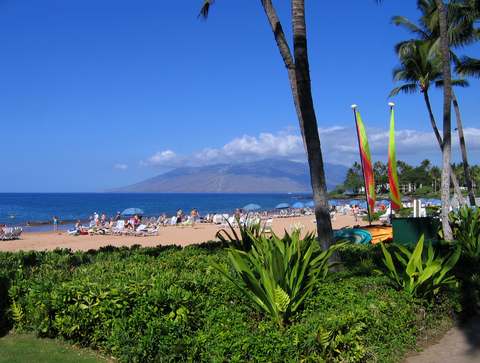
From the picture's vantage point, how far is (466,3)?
16500 millimetres

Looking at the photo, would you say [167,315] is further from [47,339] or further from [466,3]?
[466,3]

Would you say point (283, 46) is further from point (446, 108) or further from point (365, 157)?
point (365, 157)

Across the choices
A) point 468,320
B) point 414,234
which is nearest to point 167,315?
point 468,320

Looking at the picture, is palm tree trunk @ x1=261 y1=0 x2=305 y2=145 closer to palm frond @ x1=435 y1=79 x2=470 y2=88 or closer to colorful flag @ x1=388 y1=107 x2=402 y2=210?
colorful flag @ x1=388 y1=107 x2=402 y2=210

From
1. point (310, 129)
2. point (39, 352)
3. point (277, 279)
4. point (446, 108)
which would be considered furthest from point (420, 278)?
point (446, 108)

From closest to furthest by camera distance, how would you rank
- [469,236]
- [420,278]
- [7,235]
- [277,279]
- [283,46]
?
[277,279]
[420,278]
[469,236]
[283,46]
[7,235]

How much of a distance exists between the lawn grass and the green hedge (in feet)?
0.34

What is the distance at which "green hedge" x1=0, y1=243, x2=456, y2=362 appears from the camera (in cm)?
365

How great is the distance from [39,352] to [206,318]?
1.59 meters

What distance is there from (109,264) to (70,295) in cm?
205

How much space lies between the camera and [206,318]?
4168 mm

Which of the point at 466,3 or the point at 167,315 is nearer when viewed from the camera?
the point at 167,315

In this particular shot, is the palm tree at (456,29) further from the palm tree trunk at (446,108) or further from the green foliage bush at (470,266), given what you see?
the green foliage bush at (470,266)

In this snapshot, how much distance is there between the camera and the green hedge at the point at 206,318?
12.0 ft
